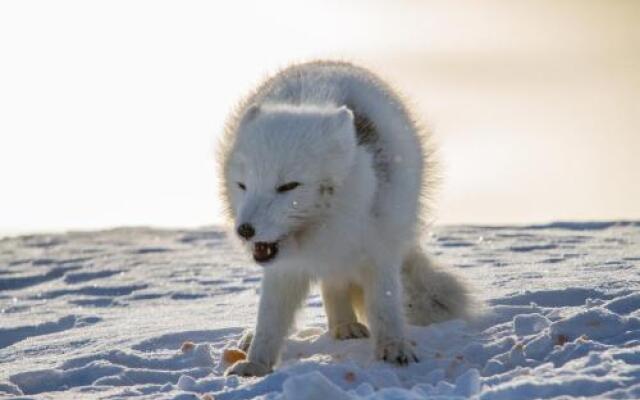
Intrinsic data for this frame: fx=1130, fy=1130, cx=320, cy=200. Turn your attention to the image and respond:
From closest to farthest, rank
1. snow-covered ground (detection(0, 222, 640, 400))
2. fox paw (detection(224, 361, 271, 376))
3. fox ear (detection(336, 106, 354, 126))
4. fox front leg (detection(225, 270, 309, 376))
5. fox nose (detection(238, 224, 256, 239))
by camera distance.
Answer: snow-covered ground (detection(0, 222, 640, 400)) < fox nose (detection(238, 224, 256, 239)) < fox ear (detection(336, 106, 354, 126)) < fox paw (detection(224, 361, 271, 376)) < fox front leg (detection(225, 270, 309, 376))

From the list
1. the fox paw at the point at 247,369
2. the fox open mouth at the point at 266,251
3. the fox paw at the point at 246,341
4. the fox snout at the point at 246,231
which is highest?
the fox snout at the point at 246,231

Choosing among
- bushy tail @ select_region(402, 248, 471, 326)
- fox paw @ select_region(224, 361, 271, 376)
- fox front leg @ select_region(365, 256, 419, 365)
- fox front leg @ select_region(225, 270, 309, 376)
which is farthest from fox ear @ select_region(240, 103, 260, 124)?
bushy tail @ select_region(402, 248, 471, 326)

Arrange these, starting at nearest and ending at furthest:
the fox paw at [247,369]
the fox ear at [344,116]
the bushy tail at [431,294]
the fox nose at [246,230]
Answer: the fox nose at [246,230]
the fox ear at [344,116]
the fox paw at [247,369]
the bushy tail at [431,294]

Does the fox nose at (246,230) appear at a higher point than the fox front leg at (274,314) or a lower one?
higher

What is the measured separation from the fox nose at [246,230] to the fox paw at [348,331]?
110 centimetres

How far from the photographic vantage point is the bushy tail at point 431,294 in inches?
212

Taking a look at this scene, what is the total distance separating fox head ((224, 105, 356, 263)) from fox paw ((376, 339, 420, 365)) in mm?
640

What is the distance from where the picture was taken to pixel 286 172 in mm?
4480

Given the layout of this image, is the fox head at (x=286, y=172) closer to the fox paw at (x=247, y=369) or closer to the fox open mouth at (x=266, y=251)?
the fox open mouth at (x=266, y=251)

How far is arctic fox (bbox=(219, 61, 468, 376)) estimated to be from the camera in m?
4.51

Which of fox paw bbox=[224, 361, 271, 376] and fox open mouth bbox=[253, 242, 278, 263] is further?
fox paw bbox=[224, 361, 271, 376]

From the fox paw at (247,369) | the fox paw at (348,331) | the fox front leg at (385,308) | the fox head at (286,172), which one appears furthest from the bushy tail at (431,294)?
the fox head at (286,172)

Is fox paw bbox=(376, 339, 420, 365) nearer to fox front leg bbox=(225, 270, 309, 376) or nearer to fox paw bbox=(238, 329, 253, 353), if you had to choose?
fox front leg bbox=(225, 270, 309, 376)

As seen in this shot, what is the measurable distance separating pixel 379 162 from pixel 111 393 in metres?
1.47
